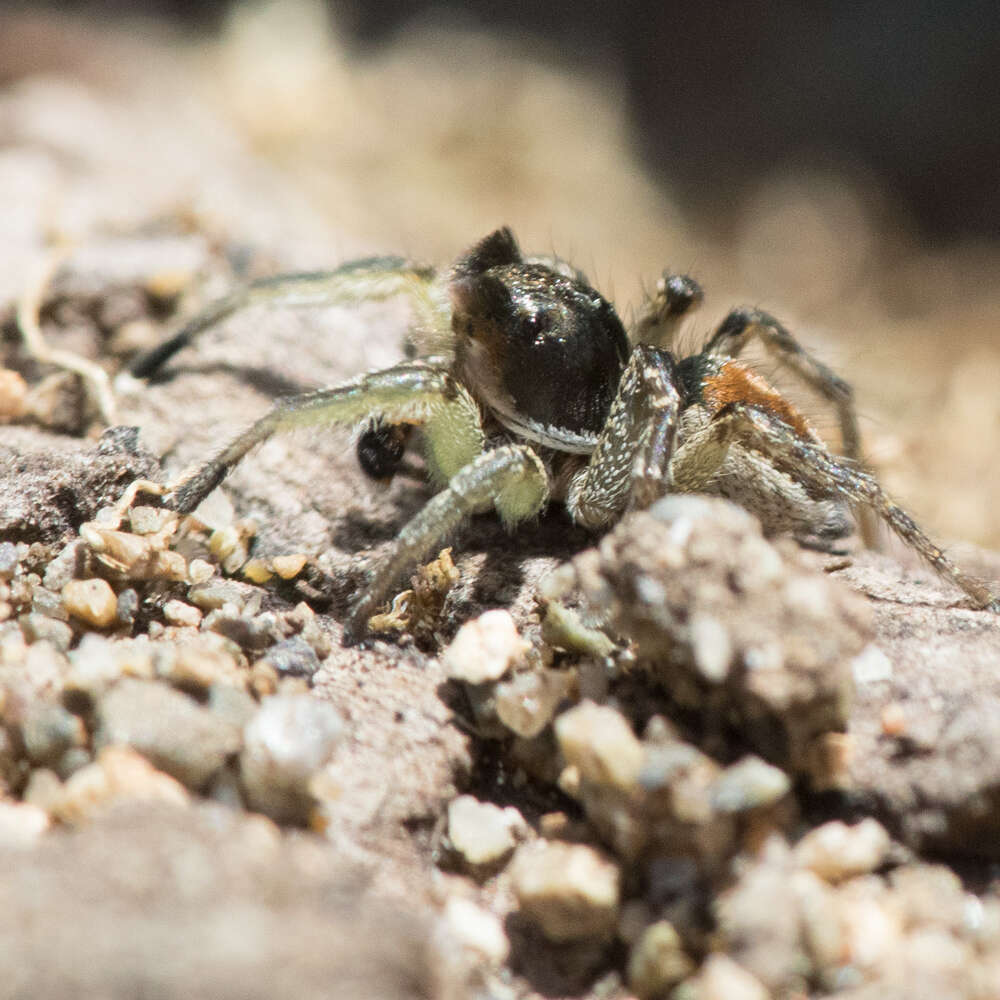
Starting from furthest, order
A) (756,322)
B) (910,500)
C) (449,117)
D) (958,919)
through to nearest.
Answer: (449,117), (910,500), (756,322), (958,919)

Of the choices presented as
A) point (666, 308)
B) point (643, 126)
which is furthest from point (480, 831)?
point (643, 126)

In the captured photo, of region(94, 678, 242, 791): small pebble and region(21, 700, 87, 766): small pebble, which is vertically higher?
region(94, 678, 242, 791): small pebble

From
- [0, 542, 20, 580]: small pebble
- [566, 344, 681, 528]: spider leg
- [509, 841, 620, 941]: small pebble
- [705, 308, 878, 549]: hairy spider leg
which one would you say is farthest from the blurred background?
[509, 841, 620, 941]: small pebble

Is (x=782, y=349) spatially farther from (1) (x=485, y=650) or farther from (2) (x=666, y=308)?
(1) (x=485, y=650)

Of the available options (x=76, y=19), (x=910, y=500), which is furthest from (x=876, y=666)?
(x=76, y=19)

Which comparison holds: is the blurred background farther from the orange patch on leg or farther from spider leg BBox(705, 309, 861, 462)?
the orange patch on leg

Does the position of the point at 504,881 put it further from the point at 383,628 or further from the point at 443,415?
the point at 443,415
